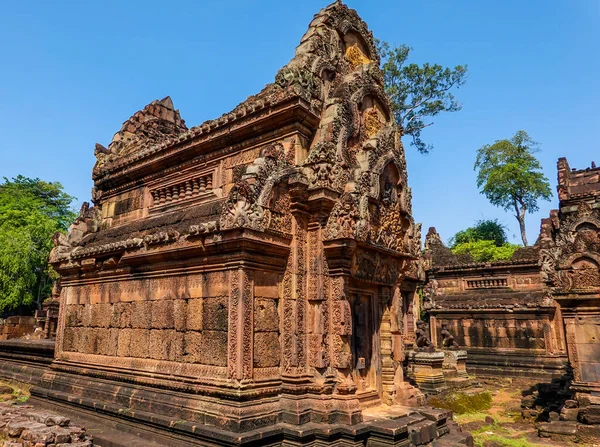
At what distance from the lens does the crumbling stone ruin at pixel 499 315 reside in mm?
18781

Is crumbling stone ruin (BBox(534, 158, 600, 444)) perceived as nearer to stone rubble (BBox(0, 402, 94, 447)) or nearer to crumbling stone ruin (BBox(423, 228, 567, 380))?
crumbling stone ruin (BBox(423, 228, 567, 380))

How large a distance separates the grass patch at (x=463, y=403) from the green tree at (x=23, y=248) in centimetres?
2887

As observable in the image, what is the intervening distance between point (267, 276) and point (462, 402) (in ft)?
30.4

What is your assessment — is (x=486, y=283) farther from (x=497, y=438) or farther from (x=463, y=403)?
(x=497, y=438)

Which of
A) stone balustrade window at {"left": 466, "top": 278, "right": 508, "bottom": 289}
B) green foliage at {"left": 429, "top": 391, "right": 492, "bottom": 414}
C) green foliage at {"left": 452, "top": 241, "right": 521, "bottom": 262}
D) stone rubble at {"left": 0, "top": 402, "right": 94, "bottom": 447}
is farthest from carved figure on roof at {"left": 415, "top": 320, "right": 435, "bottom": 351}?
green foliage at {"left": 452, "top": 241, "right": 521, "bottom": 262}

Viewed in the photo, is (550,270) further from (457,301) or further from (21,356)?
(21,356)

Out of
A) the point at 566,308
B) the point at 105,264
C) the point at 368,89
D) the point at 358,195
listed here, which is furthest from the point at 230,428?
the point at 566,308

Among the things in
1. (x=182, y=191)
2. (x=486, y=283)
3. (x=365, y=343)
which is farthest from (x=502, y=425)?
(x=486, y=283)

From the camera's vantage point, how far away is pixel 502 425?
10922 millimetres

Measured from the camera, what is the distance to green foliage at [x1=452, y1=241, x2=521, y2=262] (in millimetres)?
38162

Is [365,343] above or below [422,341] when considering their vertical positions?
above

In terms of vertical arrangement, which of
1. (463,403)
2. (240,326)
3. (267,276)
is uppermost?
(267,276)

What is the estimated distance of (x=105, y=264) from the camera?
852 centimetres

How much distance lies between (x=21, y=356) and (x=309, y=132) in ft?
34.8
